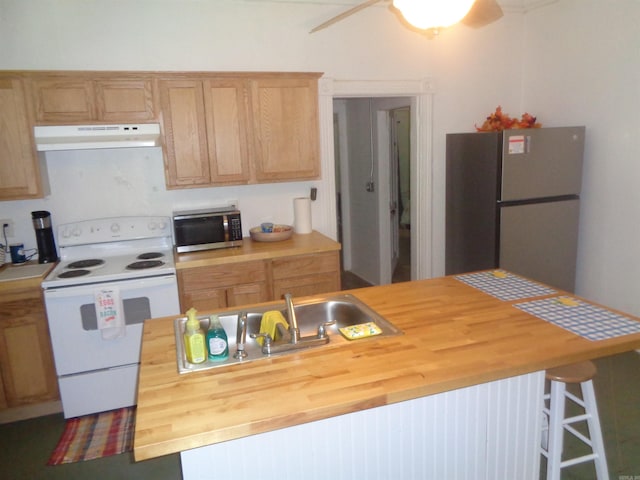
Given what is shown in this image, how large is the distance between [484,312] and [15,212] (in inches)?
123

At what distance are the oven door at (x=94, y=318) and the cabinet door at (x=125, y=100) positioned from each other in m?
1.09

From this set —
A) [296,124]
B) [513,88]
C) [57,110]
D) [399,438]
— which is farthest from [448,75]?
[399,438]

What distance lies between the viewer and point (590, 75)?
357cm

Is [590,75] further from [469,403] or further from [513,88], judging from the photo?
[469,403]

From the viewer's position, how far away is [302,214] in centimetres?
365

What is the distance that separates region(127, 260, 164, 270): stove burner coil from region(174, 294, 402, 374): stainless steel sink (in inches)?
44.6

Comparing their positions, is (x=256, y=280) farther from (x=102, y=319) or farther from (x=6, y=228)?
(x=6, y=228)

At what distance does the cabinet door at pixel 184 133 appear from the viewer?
3066 millimetres

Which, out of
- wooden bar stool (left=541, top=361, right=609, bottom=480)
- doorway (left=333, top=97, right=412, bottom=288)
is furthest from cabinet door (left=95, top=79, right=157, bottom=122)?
wooden bar stool (left=541, top=361, right=609, bottom=480)

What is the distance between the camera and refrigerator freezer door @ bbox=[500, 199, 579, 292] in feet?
11.4

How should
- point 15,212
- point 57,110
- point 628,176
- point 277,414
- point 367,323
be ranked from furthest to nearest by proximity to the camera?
point 628,176, point 15,212, point 57,110, point 367,323, point 277,414

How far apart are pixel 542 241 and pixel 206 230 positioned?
102 inches

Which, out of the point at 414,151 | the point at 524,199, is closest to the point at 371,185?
the point at 414,151

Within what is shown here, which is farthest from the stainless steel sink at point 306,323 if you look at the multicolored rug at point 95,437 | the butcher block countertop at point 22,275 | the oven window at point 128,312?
the butcher block countertop at point 22,275
